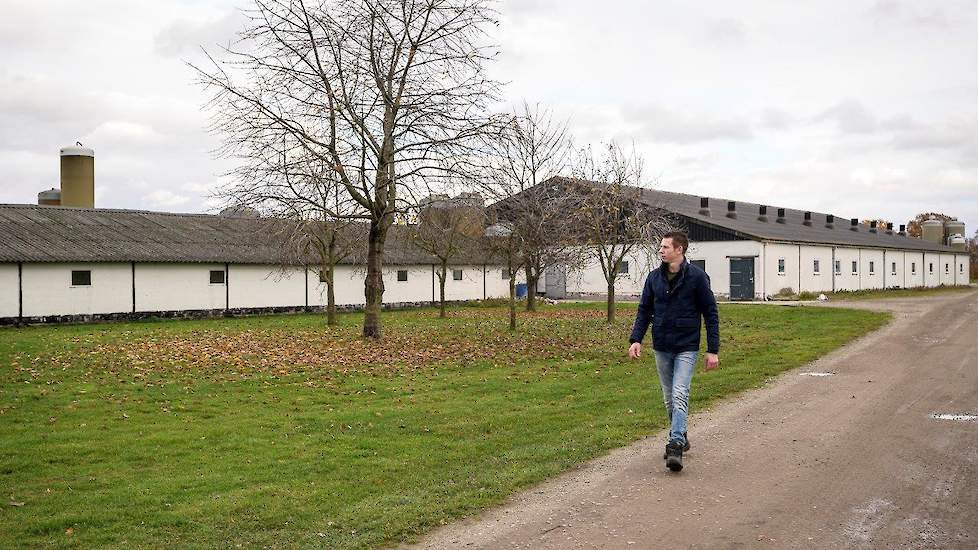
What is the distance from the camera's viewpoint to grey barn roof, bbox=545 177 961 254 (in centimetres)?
4628

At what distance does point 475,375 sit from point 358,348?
16.1 feet

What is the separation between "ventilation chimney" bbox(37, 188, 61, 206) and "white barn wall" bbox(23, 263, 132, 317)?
19245 millimetres

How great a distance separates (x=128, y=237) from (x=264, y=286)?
614cm

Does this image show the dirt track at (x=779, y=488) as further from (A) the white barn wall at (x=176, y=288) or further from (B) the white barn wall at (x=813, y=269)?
(B) the white barn wall at (x=813, y=269)

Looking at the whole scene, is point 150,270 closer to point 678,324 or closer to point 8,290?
point 8,290

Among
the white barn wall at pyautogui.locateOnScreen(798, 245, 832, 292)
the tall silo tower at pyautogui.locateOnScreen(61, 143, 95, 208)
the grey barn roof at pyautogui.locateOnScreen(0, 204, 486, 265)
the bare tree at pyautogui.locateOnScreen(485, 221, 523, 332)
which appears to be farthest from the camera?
the white barn wall at pyautogui.locateOnScreen(798, 245, 832, 292)

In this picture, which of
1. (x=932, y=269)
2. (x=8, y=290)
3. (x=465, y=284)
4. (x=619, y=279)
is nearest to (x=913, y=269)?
(x=932, y=269)

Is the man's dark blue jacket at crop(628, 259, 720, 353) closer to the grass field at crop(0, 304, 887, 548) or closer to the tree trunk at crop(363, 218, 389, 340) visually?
the grass field at crop(0, 304, 887, 548)

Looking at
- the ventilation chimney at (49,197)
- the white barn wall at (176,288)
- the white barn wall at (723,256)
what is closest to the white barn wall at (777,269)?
the white barn wall at (723,256)

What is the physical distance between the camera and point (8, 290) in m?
29.0

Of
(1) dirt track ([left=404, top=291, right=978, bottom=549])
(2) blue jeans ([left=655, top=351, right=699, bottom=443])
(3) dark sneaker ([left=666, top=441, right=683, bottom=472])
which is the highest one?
(2) blue jeans ([left=655, top=351, right=699, bottom=443])

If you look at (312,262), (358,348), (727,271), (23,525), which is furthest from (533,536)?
(727,271)

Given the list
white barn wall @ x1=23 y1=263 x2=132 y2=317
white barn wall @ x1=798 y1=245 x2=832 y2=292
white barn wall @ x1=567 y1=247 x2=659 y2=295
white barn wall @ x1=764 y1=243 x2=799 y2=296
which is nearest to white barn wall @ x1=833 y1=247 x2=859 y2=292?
white barn wall @ x1=798 y1=245 x2=832 y2=292

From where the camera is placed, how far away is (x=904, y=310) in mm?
30109
